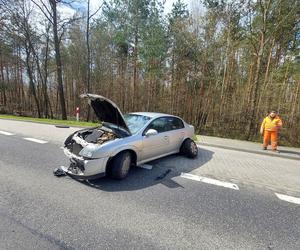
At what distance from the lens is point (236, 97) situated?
41.8 feet

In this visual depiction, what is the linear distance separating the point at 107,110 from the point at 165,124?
1841 mm

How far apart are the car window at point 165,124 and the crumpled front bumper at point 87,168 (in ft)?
5.60

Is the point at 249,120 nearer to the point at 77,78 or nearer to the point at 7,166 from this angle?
the point at 7,166

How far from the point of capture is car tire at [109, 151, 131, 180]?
454 cm

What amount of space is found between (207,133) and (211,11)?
8.28 metres

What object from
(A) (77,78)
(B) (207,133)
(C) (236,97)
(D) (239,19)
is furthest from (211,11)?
(A) (77,78)

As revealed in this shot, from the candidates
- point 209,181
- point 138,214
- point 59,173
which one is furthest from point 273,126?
point 59,173

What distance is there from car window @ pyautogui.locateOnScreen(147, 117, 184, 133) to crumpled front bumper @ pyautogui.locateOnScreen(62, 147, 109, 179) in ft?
5.60

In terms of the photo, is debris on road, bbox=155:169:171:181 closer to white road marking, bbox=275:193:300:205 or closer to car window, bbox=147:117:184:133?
car window, bbox=147:117:184:133

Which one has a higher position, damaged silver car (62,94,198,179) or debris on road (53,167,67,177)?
damaged silver car (62,94,198,179)

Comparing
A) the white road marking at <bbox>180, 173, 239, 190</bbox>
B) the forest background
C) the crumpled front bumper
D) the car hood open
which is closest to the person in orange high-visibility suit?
the forest background

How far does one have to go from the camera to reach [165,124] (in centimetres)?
618

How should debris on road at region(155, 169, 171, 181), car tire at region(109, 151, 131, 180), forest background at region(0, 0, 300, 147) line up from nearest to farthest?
1. car tire at region(109, 151, 131, 180)
2. debris on road at region(155, 169, 171, 181)
3. forest background at region(0, 0, 300, 147)

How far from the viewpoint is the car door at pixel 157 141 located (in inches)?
210
